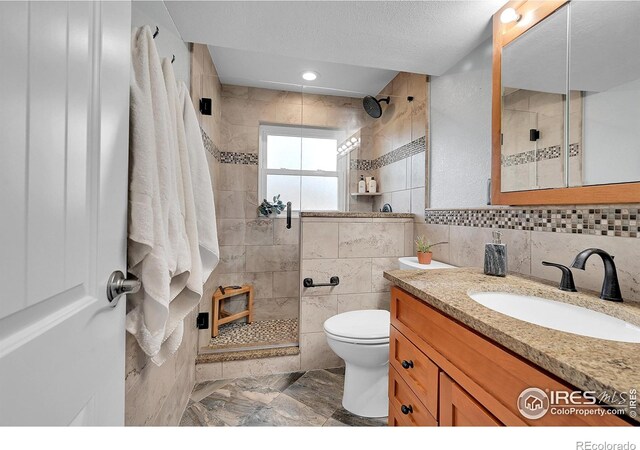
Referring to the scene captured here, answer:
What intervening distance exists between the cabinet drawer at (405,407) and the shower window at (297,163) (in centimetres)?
166

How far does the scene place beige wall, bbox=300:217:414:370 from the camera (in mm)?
1974

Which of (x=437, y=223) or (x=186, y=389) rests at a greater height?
(x=437, y=223)

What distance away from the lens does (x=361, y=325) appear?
1.62 m

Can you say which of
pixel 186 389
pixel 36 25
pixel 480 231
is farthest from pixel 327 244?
pixel 36 25

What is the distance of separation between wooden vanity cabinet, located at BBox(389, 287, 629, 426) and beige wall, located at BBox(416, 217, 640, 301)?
0.63 metres

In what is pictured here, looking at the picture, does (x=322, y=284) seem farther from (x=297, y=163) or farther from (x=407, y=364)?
(x=297, y=163)

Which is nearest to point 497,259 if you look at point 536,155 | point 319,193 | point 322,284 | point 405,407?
point 536,155

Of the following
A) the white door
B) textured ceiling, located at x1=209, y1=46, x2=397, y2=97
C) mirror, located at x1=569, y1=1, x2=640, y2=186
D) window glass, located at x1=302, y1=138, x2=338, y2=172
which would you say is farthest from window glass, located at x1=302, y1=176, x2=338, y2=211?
the white door

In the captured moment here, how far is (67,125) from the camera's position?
45 centimetres

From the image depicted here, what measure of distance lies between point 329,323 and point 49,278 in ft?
4.56

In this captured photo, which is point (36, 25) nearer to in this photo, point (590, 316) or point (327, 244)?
point (590, 316)

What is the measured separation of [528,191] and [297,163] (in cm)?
180

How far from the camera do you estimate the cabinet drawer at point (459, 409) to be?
0.66 metres

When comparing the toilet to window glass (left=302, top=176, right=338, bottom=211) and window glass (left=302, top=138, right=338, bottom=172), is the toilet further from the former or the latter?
window glass (left=302, top=138, right=338, bottom=172)
